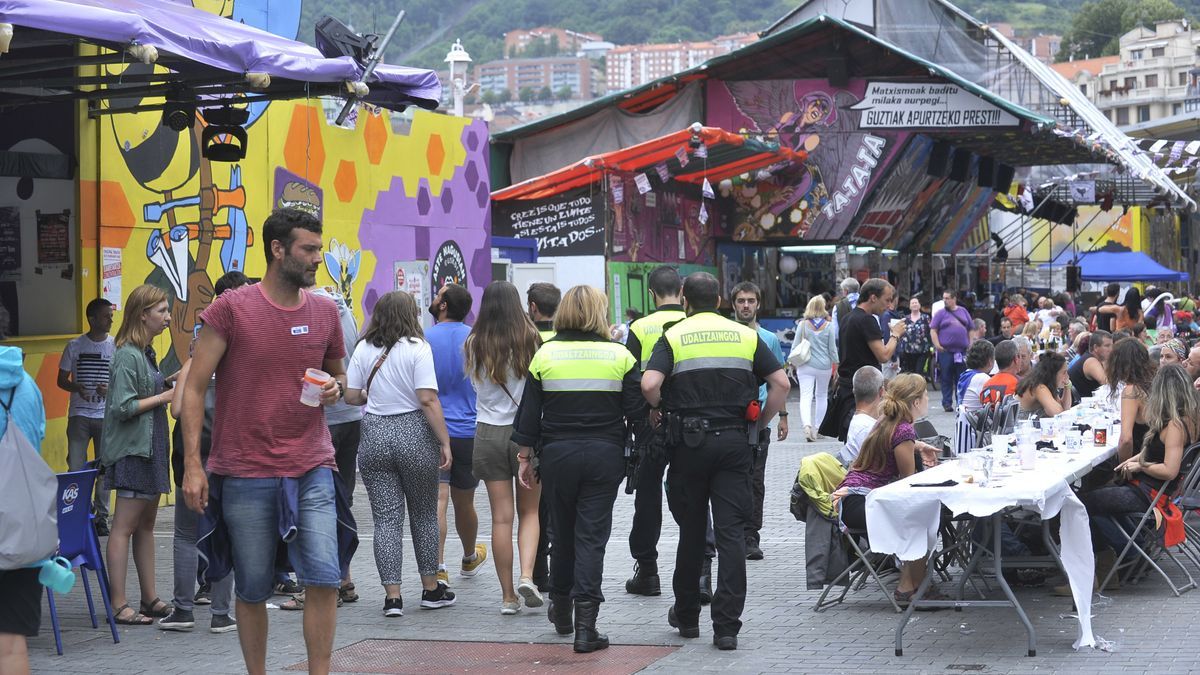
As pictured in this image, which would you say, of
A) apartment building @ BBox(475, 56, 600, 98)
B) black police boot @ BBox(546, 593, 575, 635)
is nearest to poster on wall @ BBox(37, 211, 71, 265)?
black police boot @ BBox(546, 593, 575, 635)

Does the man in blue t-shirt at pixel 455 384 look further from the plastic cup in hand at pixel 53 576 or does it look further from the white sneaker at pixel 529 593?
the plastic cup in hand at pixel 53 576

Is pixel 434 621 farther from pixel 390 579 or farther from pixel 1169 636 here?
pixel 1169 636

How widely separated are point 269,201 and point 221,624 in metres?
6.36

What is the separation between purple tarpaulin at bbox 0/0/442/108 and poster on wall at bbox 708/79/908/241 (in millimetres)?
16379

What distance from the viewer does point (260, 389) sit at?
19.5 ft

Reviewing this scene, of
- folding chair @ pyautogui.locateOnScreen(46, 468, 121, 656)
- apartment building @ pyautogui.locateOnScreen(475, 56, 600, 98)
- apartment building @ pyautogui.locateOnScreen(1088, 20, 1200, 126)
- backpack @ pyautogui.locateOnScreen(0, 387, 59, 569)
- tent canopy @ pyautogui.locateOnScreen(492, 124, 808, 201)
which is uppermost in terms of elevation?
apartment building @ pyautogui.locateOnScreen(475, 56, 600, 98)

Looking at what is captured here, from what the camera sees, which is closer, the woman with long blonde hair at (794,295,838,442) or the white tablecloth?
the white tablecloth

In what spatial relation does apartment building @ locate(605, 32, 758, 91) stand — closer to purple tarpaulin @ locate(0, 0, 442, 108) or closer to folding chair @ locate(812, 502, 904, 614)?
purple tarpaulin @ locate(0, 0, 442, 108)

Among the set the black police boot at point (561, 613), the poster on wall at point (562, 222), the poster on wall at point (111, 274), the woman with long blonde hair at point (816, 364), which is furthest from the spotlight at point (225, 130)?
the poster on wall at point (562, 222)

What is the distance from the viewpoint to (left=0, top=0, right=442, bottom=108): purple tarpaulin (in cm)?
749

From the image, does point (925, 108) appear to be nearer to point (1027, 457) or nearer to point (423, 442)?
point (1027, 457)

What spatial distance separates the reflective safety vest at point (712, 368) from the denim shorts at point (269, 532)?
2.14 metres

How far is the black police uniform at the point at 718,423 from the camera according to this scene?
751 centimetres

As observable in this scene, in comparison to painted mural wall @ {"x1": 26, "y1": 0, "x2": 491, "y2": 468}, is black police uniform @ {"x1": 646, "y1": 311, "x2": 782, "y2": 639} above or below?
below
